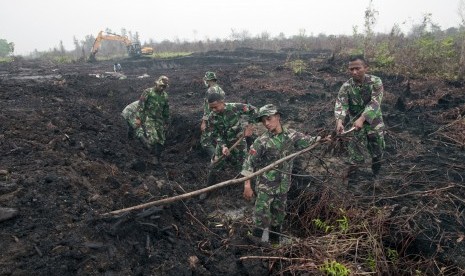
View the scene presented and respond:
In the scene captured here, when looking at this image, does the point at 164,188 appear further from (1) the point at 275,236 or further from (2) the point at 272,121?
(2) the point at 272,121

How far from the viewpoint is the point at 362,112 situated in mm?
4746

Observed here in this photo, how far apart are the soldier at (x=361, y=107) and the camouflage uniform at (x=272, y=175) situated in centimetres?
102

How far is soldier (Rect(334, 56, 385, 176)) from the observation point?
15.1ft

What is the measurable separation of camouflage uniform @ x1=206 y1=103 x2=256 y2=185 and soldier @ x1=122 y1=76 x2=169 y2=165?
1.60 metres

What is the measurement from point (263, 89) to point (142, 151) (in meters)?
5.12

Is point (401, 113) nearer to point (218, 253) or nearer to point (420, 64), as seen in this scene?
point (420, 64)

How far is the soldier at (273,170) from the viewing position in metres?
3.78

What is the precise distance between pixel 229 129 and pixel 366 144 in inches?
82.3

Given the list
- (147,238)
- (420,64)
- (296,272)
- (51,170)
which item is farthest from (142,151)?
(420,64)

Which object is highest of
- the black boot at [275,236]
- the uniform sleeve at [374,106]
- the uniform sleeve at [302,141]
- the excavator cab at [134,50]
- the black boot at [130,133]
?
the excavator cab at [134,50]

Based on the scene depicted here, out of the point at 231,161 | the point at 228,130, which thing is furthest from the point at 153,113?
the point at 231,161

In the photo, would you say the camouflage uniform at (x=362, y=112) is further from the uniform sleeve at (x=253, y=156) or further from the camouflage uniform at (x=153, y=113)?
the camouflage uniform at (x=153, y=113)

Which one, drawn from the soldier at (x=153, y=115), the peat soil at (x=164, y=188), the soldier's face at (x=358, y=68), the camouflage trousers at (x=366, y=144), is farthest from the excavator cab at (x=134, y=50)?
the camouflage trousers at (x=366, y=144)

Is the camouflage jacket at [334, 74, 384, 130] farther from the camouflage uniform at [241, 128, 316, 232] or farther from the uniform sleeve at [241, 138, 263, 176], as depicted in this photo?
the uniform sleeve at [241, 138, 263, 176]
